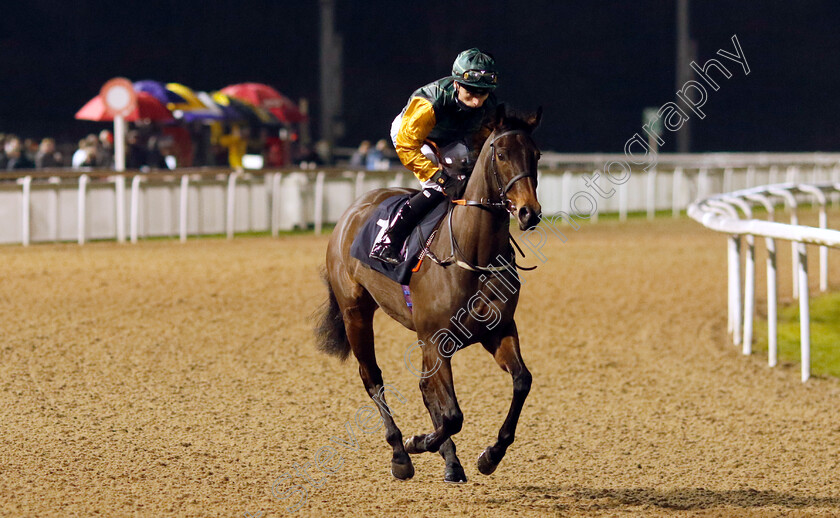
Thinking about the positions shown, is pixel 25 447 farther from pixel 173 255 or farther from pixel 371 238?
pixel 173 255

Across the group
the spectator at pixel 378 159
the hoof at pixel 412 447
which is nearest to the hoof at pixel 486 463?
the hoof at pixel 412 447

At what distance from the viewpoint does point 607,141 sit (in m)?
37.5

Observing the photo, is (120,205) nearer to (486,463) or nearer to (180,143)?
(180,143)

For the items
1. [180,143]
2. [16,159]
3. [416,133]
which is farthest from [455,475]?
[180,143]

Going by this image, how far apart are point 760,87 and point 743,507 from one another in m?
37.9

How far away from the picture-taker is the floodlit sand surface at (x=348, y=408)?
4656mm

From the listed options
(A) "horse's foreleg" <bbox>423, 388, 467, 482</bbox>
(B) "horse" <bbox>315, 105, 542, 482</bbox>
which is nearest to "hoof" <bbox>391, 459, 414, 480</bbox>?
(B) "horse" <bbox>315, 105, 542, 482</bbox>

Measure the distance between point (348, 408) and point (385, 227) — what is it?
1.66 meters

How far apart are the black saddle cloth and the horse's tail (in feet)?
1.90

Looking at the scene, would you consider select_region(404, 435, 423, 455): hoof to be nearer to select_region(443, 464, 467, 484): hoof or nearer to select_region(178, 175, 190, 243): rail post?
select_region(443, 464, 467, 484): hoof

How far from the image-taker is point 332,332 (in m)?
5.83

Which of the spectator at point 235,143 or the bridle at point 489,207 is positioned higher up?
the spectator at point 235,143

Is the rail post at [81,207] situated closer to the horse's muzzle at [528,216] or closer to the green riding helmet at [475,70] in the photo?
the green riding helmet at [475,70]

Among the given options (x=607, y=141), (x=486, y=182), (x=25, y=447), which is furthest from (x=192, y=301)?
(x=607, y=141)
